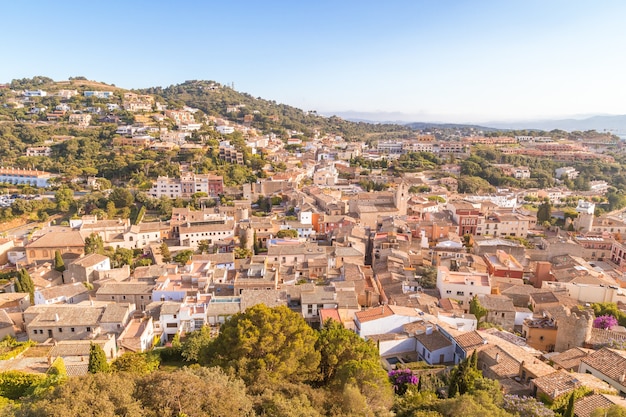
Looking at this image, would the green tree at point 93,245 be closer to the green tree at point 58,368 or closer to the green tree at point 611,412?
the green tree at point 58,368

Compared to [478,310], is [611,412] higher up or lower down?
higher up

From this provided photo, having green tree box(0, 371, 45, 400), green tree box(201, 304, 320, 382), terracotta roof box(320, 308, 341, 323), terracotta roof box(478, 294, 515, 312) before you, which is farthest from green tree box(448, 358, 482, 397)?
green tree box(0, 371, 45, 400)

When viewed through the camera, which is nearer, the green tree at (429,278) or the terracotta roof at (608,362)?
the terracotta roof at (608,362)

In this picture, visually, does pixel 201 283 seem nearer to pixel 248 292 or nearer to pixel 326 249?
pixel 248 292

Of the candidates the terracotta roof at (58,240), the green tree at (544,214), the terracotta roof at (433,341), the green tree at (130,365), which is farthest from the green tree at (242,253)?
the green tree at (544,214)

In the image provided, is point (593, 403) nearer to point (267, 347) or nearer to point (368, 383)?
point (368, 383)

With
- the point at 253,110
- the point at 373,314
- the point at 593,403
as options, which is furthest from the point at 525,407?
the point at 253,110
